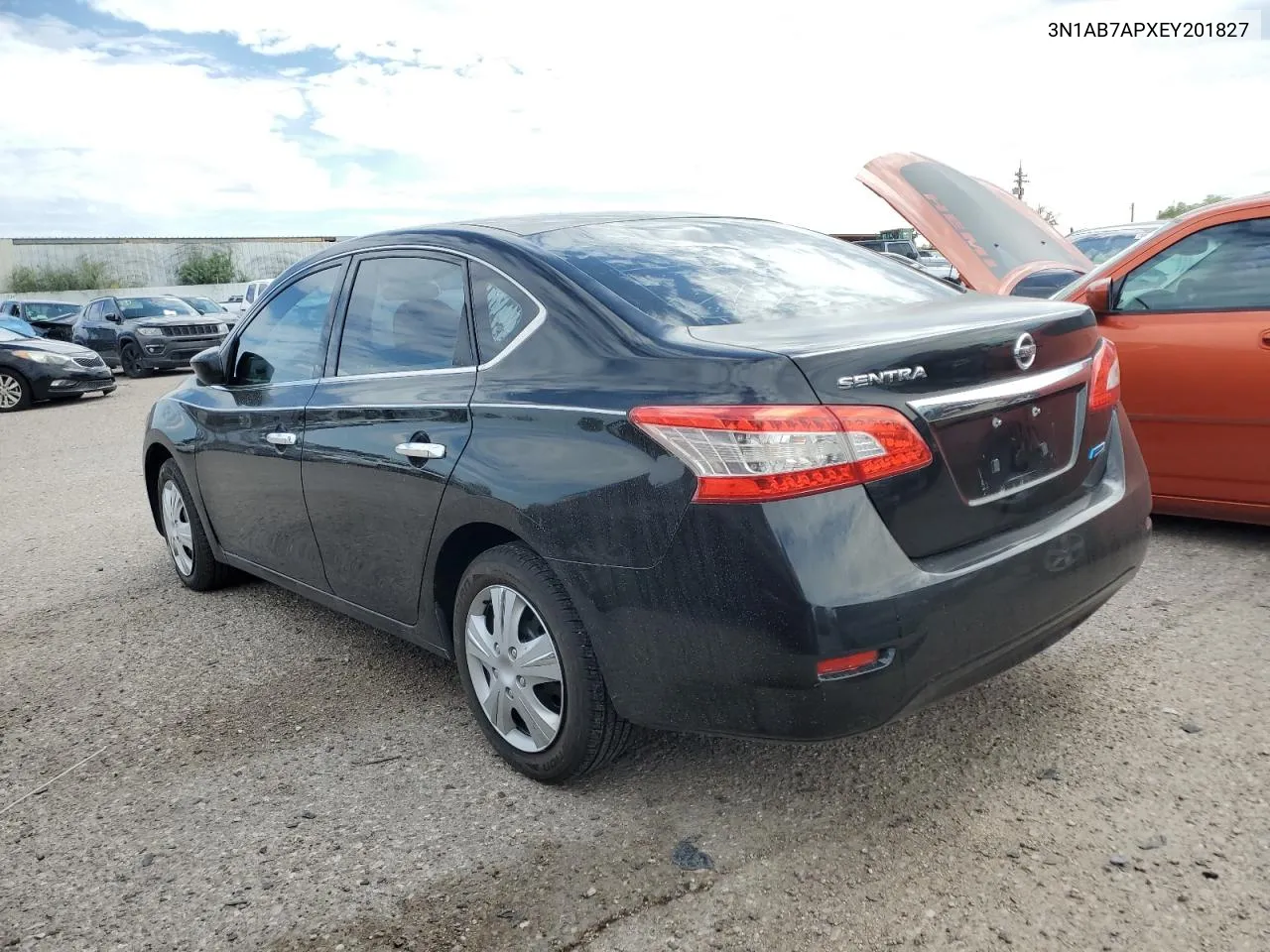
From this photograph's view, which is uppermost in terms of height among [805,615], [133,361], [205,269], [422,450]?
[422,450]

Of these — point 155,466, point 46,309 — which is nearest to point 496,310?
point 155,466

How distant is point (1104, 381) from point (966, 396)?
0.77 meters

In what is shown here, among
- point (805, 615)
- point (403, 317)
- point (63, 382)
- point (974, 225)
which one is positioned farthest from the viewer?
point (63, 382)

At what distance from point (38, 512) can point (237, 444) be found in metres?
4.09

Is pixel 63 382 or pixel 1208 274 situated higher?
pixel 1208 274

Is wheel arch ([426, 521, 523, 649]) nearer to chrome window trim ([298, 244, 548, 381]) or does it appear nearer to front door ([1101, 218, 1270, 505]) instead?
chrome window trim ([298, 244, 548, 381])

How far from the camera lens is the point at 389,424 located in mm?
3307

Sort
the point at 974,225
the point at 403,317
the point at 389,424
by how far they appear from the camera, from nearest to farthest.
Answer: the point at 389,424 → the point at 403,317 → the point at 974,225

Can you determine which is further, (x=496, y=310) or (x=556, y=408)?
(x=496, y=310)

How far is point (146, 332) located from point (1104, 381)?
19.7 meters

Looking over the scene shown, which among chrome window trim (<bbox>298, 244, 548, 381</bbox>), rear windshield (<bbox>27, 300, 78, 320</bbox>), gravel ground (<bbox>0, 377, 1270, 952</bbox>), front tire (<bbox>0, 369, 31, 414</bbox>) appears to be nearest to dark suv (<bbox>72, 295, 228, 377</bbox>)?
rear windshield (<bbox>27, 300, 78, 320</bbox>)

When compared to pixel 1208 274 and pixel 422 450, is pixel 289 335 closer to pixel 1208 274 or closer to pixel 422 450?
pixel 422 450

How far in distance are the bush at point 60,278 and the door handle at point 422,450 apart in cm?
5292

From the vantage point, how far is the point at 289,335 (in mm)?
4145
